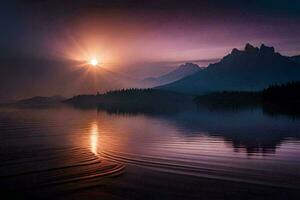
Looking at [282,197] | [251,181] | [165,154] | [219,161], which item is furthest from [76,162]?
[282,197]

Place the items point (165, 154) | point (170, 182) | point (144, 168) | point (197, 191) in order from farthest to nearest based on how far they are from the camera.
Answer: point (165, 154) → point (144, 168) → point (170, 182) → point (197, 191)

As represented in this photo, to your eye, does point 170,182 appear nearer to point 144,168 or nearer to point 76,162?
point 144,168

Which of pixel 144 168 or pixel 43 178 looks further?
pixel 144 168

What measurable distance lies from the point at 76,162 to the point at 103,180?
650 centimetres

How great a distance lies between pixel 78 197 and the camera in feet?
61.0

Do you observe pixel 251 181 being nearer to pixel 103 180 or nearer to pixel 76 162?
pixel 103 180

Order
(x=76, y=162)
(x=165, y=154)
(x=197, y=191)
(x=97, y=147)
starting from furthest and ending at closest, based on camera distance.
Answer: (x=97, y=147), (x=165, y=154), (x=76, y=162), (x=197, y=191)

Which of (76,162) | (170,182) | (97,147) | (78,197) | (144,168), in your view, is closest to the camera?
(78,197)

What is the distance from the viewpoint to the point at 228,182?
21797mm

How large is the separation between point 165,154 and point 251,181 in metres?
11.6

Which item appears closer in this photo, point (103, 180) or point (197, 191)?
point (197, 191)

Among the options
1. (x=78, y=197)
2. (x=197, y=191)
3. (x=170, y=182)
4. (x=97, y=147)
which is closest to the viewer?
(x=78, y=197)

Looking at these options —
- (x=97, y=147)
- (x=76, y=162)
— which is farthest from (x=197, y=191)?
(x=97, y=147)

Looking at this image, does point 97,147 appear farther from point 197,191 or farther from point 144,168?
point 197,191
